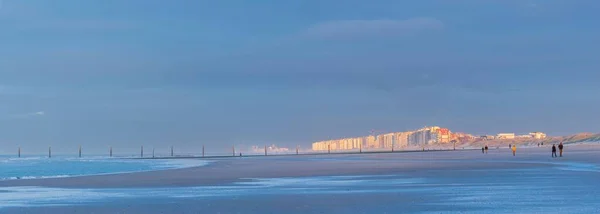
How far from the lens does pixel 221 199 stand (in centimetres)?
1883

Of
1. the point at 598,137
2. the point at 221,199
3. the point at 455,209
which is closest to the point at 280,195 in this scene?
the point at 221,199

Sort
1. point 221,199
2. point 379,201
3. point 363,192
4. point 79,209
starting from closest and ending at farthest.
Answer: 1. point 79,209
2. point 379,201
3. point 221,199
4. point 363,192

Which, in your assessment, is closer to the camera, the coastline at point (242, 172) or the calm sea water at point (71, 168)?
the coastline at point (242, 172)

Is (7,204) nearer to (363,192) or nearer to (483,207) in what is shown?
(363,192)

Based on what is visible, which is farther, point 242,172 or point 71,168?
point 71,168

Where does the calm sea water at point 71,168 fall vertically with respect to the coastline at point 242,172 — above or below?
below

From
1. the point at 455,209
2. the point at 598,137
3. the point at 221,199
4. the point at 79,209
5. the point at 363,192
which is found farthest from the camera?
the point at 598,137

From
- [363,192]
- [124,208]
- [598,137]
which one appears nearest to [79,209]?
[124,208]

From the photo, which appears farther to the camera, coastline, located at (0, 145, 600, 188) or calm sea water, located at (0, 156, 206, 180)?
calm sea water, located at (0, 156, 206, 180)

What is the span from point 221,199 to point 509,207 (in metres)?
6.77

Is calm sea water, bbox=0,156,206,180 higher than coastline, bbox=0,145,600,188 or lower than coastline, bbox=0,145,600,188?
lower

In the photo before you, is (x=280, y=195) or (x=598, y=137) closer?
(x=280, y=195)

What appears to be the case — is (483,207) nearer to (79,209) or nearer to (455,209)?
(455,209)

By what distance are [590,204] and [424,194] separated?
15.4ft
